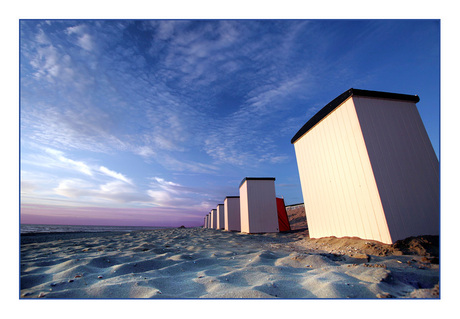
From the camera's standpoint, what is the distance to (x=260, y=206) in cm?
971

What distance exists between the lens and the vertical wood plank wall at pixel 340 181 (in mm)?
3148

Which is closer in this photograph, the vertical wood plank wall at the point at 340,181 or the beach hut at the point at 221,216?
the vertical wood plank wall at the point at 340,181

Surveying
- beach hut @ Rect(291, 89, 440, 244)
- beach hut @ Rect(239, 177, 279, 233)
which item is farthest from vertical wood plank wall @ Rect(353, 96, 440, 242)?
beach hut @ Rect(239, 177, 279, 233)

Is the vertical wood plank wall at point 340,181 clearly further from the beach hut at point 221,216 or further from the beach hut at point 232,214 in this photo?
the beach hut at point 221,216

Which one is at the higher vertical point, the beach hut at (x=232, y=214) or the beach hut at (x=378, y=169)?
the beach hut at (x=378, y=169)

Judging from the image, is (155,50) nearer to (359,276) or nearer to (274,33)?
(274,33)

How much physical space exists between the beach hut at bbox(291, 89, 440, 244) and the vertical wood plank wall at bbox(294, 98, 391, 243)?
0.04ft

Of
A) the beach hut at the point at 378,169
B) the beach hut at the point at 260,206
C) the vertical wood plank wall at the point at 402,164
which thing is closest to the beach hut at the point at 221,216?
the beach hut at the point at 260,206

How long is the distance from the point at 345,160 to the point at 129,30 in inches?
150

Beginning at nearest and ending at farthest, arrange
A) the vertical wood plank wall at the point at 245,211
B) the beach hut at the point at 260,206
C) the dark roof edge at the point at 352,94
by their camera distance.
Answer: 1. the dark roof edge at the point at 352,94
2. the beach hut at the point at 260,206
3. the vertical wood plank wall at the point at 245,211

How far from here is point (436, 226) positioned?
2961 millimetres

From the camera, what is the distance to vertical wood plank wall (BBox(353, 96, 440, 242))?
2.94 m

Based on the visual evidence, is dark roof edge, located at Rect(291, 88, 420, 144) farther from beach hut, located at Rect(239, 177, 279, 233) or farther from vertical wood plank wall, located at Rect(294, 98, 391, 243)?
beach hut, located at Rect(239, 177, 279, 233)

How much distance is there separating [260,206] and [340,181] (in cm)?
623
